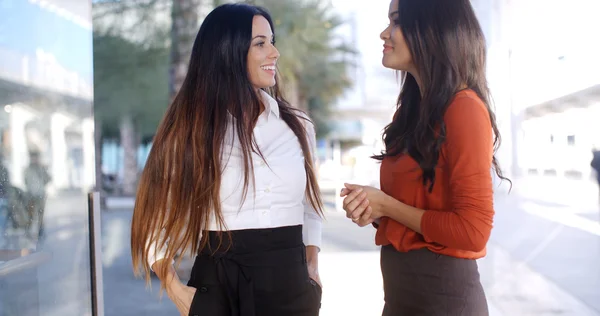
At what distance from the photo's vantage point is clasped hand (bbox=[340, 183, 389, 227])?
56.2 inches

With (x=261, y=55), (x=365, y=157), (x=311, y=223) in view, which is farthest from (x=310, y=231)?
(x=365, y=157)

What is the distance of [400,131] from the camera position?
62.6 inches

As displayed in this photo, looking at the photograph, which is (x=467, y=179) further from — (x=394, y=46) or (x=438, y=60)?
(x=394, y=46)

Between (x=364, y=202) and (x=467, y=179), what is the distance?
26 cm

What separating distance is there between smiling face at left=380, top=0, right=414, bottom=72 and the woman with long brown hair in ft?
1.25

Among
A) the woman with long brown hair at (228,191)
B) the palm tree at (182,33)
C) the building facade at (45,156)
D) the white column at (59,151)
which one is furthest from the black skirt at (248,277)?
the palm tree at (182,33)

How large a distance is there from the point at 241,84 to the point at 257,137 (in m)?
0.16

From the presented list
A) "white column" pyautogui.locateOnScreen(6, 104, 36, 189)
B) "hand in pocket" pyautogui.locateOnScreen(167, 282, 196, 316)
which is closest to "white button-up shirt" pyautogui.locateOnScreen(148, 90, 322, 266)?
"hand in pocket" pyautogui.locateOnScreen(167, 282, 196, 316)

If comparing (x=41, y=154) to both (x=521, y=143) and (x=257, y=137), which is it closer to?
(x=257, y=137)

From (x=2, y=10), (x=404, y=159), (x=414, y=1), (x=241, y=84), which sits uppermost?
(x=2, y=10)

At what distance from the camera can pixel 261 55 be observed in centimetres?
175

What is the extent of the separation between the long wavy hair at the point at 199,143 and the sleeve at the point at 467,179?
56 centimetres

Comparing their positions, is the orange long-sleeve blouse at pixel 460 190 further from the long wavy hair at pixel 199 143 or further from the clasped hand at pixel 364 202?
the long wavy hair at pixel 199 143

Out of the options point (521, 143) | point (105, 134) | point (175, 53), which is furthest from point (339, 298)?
point (105, 134)
